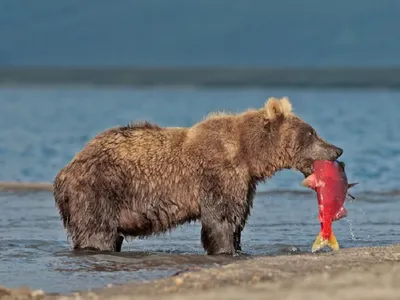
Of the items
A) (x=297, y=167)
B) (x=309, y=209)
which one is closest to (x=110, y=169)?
(x=297, y=167)

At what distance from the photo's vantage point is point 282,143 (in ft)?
34.7

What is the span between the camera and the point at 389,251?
9.97 meters

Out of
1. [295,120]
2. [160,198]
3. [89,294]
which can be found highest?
[295,120]

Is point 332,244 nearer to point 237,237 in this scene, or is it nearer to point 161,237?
point 237,237

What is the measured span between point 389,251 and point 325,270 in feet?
4.81

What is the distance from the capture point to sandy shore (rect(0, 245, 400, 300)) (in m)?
7.39

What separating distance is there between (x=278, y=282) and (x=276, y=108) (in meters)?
2.87

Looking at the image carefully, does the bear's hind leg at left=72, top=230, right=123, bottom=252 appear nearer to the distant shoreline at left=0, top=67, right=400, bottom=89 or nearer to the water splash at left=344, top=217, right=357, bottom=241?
the water splash at left=344, top=217, right=357, bottom=241

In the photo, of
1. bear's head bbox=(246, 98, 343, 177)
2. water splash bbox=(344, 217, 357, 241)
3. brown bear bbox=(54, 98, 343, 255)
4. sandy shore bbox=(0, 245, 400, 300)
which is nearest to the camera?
sandy shore bbox=(0, 245, 400, 300)

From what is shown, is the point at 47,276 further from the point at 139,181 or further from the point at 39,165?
the point at 39,165

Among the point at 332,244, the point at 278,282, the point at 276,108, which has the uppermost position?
the point at 276,108

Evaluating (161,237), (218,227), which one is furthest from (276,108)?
(161,237)

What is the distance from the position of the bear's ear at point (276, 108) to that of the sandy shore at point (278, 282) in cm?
164

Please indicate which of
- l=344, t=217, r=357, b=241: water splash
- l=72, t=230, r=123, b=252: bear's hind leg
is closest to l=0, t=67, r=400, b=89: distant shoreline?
l=344, t=217, r=357, b=241: water splash
